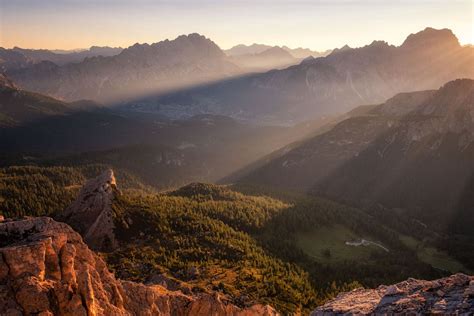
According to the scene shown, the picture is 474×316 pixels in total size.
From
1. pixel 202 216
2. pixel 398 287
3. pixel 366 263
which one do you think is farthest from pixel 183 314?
pixel 366 263

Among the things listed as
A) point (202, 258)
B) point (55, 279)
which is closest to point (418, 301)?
point (55, 279)

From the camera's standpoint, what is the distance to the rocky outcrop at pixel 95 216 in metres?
134

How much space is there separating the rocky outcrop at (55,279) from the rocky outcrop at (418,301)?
89.1 feet

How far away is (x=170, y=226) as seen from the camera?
167500 mm

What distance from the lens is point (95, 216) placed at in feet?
463

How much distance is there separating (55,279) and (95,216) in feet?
306

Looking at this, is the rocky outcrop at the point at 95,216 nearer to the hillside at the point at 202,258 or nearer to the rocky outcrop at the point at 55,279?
the hillside at the point at 202,258

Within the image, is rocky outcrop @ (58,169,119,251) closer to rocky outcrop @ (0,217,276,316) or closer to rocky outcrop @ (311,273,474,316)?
rocky outcrop @ (0,217,276,316)

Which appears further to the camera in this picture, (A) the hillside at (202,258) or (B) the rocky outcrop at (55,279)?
(A) the hillside at (202,258)

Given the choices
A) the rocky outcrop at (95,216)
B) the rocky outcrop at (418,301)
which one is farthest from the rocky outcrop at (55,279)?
the rocky outcrop at (95,216)

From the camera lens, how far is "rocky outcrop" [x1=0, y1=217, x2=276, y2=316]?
1855 inches

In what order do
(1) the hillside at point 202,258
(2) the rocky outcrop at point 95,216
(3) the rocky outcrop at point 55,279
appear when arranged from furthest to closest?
(2) the rocky outcrop at point 95,216
(1) the hillside at point 202,258
(3) the rocky outcrop at point 55,279

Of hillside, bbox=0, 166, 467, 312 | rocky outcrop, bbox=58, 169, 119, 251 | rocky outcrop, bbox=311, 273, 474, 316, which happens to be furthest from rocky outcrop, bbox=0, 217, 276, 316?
rocky outcrop, bbox=58, 169, 119, 251

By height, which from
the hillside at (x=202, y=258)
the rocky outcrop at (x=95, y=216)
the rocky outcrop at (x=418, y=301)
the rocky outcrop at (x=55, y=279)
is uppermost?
the rocky outcrop at (x=55, y=279)
